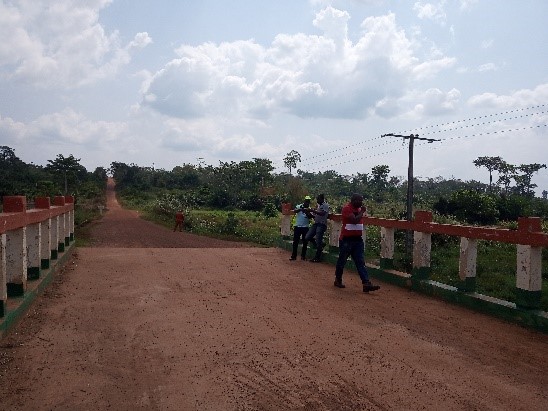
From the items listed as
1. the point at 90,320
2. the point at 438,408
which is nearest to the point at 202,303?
the point at 90,320

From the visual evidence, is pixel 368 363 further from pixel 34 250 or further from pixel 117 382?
pixel 34 250

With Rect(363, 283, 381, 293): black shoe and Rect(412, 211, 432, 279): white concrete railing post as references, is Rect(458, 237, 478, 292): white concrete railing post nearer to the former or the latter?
Rect(412, 211, 432, 279): white concrete railing post

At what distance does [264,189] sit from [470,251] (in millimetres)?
45956

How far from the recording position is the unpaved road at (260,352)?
374 cm

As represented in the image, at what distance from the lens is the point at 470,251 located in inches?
282

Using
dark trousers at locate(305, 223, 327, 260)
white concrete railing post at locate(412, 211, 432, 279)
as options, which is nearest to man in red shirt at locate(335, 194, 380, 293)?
white concrete railing post at locate(412, 211, 432, 279)

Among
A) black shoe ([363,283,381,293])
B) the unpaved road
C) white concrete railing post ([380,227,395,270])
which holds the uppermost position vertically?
white concrete railing post ([380,227,395,270])

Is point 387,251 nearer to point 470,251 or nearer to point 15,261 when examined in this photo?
point 470,251

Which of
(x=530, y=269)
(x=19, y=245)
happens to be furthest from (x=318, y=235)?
(x=19, y=245)

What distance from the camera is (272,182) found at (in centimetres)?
5641

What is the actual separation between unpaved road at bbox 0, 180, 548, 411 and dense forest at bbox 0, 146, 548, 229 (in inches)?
907

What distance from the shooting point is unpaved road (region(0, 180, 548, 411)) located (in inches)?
147

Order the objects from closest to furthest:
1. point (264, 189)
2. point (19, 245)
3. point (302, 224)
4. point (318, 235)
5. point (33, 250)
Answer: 1. point (19, 245)
2. point (33, 250)
3. point (318, 235)
4. point (302, 224)
5. point (264, 189)

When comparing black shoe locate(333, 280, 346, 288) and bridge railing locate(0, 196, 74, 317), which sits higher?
bridge railing locate(0, 196, 74, 317)
